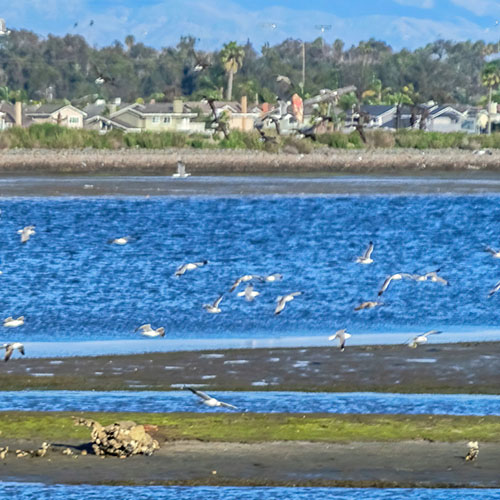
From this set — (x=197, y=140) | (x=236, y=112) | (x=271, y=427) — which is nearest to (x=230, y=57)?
(x=236, y=112)

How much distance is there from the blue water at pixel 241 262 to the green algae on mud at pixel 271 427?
849cm

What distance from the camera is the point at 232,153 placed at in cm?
9844

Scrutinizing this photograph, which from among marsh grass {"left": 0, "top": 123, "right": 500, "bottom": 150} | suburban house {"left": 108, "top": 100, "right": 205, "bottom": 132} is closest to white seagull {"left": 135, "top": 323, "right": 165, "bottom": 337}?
marsh grass {"left": 0, "top": 123, "right": 500, "bottom": 150}

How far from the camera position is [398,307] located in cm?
3066

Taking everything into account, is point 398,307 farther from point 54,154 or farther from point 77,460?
point 54,154

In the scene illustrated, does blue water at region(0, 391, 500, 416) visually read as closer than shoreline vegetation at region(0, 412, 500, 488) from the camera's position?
No

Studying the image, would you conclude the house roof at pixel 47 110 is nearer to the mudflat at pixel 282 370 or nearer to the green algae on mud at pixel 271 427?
the mudflat at pixel 282 370

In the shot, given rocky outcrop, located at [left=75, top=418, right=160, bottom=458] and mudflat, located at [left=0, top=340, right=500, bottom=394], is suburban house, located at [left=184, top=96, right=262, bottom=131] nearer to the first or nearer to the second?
mudflat, located at [left=0, top=340, right=500, bottom=394]

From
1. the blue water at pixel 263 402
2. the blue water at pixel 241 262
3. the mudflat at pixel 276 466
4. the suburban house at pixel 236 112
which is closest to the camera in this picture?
the mudflat at pixel 276 466

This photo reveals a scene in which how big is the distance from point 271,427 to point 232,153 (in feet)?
268

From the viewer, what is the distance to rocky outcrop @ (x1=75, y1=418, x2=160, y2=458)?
1572 centimetres

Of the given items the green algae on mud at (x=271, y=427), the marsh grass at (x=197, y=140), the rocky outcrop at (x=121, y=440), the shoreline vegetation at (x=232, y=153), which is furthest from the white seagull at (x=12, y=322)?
the marsh grass at (x=197, y=140)

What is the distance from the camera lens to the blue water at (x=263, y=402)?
61.8ft

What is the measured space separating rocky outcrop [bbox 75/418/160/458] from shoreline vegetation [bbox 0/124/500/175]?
66.5 meters
